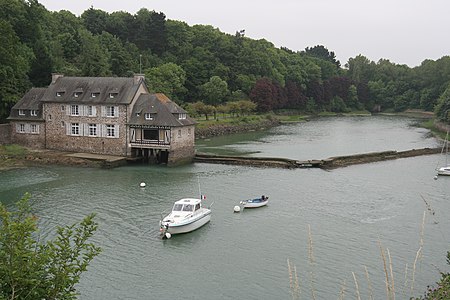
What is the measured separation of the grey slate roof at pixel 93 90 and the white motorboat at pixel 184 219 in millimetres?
20971

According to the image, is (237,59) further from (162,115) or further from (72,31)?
(162,115)

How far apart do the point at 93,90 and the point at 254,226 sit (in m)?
26.5

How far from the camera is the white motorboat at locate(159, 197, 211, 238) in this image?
27.5 metres

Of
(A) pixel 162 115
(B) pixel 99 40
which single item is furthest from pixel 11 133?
(B) pixel 99 40

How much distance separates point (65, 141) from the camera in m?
50.9

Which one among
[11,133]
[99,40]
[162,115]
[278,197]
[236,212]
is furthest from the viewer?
[99,40]

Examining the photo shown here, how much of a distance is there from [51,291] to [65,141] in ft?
140

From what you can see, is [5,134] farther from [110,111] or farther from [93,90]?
[110,111]

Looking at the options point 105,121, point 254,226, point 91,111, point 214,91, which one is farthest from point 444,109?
point 254,226

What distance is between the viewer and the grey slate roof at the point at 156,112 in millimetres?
47531

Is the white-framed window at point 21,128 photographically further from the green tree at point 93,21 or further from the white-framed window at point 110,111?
the green tree at point 93,21

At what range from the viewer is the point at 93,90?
49938 millimetres

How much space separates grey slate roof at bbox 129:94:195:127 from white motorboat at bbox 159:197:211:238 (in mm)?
18399

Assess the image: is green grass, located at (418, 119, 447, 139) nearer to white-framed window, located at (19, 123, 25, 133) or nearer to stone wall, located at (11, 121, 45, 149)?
stone wall, located at (11, 121, 45, 149)
